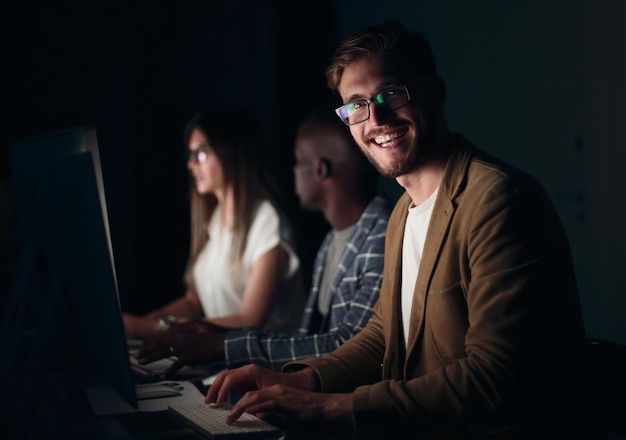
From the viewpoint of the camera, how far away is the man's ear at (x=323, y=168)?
7.36 feet

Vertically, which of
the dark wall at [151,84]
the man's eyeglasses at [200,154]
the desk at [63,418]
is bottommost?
the desk at [63,418]

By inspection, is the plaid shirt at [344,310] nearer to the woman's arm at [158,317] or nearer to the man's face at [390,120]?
the man's face at [390,120]

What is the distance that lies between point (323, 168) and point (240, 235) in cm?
71

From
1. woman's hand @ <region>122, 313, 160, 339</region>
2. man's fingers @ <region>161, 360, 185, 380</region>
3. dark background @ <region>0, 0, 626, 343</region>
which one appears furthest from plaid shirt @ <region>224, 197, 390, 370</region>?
dark background @ <region>0, 0, 626, 343</region>

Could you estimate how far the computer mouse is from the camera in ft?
4.82

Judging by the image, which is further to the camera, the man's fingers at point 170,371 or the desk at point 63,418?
the man's fingers at point 170,371

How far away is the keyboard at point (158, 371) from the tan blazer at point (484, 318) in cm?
40

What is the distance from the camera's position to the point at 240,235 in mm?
2818

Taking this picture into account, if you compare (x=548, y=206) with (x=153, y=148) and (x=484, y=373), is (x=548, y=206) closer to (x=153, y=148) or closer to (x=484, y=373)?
(x=484, y=373)

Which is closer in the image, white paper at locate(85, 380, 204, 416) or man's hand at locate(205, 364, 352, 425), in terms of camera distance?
man's hand at locate(205, 364, 352, 425)

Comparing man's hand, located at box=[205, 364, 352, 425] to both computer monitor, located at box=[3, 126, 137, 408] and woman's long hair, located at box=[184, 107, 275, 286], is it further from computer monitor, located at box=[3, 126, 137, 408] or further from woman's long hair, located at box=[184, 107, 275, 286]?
woman's long hair, located at box=[184, 107, 275, 286]

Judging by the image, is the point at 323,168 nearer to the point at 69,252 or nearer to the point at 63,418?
the point at 69,252

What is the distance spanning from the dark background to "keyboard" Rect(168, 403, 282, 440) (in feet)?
5.76

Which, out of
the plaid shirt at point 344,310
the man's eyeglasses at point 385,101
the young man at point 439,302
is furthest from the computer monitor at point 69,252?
the man's eyeglasses at point 385,101
